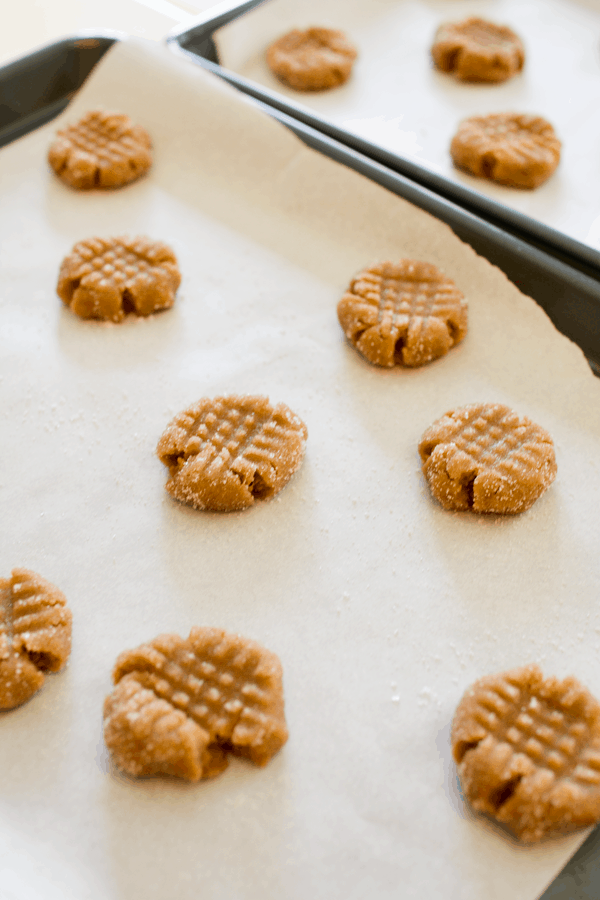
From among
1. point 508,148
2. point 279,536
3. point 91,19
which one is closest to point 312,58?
point 508,148

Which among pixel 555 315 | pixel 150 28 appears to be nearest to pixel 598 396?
pixel 555 315

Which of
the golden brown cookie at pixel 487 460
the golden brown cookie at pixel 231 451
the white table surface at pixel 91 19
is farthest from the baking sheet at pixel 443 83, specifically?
the golden brown cookie at pixel 231 451

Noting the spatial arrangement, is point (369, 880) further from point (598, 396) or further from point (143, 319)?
point (143, 319)

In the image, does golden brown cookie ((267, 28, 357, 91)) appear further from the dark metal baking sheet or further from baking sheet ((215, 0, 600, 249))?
the dark metal baking sheet

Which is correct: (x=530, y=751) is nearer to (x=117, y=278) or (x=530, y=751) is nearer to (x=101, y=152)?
(x=117, y=278)

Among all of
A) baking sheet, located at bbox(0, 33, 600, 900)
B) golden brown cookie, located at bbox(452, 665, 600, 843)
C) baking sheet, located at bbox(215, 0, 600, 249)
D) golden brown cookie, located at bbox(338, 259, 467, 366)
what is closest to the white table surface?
baking sheet, located at bbox(215, 0, 600, 249)

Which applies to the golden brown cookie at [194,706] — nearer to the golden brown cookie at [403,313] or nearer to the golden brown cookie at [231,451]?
the golden brown cookie at [231,451]
